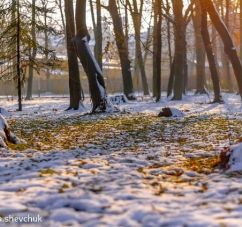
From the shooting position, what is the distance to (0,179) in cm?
438

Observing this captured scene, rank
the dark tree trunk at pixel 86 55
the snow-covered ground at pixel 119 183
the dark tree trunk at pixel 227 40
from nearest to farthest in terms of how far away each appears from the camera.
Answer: the snow-covered ground at pixel 119 183 → the dark tree trunk at pixel 227 40 → the dark tree trunk at pixel 86 55

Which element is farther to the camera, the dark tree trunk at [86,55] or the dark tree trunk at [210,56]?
the dark tree trunk at [210,56]

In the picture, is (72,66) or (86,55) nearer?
(86,55)

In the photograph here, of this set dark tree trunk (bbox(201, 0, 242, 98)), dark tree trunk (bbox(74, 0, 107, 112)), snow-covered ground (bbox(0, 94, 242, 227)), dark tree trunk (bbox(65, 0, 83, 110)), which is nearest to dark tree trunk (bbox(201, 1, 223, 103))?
dark tree trunk (bbox(201, 0, 242, 98))

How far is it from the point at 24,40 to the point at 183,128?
9748 mm

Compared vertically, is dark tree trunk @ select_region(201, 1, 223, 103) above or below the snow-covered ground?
above

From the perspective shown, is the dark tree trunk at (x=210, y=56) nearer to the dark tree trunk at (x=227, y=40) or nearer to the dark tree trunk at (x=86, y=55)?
the dark tree trunk at (x=227, y=40)

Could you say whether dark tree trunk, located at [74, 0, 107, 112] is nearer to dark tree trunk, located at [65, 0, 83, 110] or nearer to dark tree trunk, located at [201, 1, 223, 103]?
dark tree trunk, located at [65, 0, 83, 110]

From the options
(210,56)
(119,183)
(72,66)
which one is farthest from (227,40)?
(119,183)

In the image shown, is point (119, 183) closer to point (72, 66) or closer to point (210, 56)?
point (72, 66)

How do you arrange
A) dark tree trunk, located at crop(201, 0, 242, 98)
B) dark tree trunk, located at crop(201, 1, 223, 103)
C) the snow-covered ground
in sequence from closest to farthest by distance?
the snow-covered ground
dark tree trunk, located at crop(201, 0, 242, 98)
dark tree trunk, located at crop(201, 1, 223, 103)

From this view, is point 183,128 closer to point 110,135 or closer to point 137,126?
point 137,126

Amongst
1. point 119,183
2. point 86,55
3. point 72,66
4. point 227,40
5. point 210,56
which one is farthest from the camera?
point 210,56

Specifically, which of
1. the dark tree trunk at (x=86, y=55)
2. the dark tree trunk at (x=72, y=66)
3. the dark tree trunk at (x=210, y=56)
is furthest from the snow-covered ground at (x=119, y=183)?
the dark tree trunk at (x=210, y=56)
